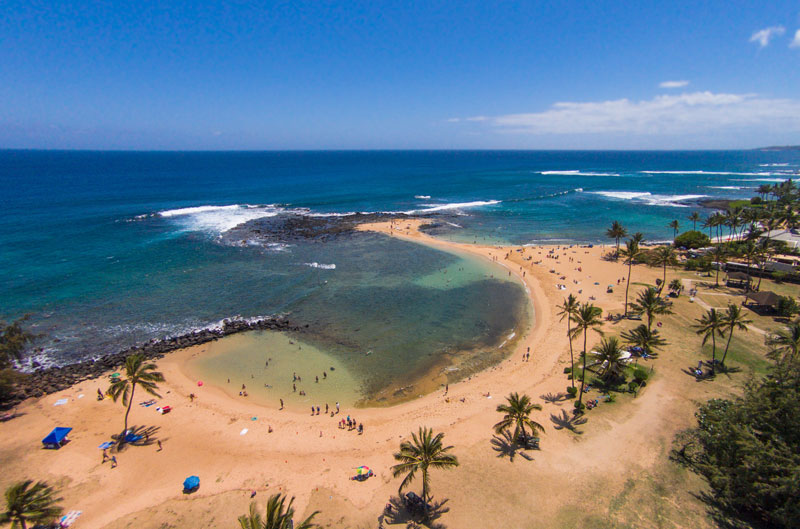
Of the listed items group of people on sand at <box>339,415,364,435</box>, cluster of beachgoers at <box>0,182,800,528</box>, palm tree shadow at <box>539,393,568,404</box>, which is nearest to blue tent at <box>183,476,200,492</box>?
cluster of beachgoers at <box>0,182,800,528</box>

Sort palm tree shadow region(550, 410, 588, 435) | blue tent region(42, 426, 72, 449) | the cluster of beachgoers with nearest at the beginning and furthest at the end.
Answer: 1. the cluster of beachgoers
2. blue tent region(42, 426, 72, 449)
3. palm tree shadow region(550, 410, 588, 435)

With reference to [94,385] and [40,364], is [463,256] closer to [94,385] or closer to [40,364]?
[94,385]

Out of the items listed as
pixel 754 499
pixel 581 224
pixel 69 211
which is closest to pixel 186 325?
pixel 754 499

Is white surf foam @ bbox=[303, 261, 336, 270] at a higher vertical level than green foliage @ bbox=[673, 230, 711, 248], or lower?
lower

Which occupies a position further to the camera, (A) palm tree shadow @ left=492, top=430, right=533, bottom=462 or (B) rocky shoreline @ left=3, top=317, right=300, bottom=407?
(B) rocky shoreline @ left=3, top=317, right=300, bottom=407

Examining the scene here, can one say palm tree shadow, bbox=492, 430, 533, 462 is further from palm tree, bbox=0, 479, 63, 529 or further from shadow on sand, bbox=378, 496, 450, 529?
palm tree, bbox=0, 479, 63, 529

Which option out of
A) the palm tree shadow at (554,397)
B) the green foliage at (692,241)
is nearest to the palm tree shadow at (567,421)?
the palm tree shadow at (554,397)
